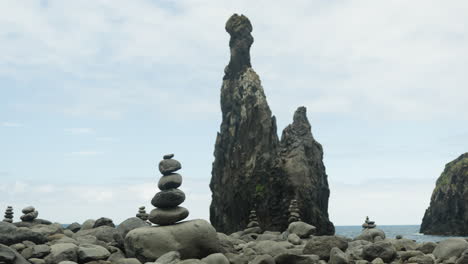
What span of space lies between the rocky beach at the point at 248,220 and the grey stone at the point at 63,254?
0.10 ft

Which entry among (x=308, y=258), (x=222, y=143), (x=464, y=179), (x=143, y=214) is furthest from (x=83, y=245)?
(x=464, y=179)

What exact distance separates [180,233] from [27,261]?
499 centimetres

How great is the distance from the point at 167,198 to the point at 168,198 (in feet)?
0.12

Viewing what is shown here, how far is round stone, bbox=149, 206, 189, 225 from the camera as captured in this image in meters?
18.2

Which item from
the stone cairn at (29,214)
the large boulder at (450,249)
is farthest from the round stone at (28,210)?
the large boulder at (450,249)

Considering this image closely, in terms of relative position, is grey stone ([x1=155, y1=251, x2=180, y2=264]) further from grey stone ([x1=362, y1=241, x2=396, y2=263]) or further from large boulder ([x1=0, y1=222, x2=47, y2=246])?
grey stone ([x1=362, y1=241, x2=396, y2=263])

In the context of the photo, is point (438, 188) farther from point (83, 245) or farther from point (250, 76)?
point (83, 245)

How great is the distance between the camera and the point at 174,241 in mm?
17328

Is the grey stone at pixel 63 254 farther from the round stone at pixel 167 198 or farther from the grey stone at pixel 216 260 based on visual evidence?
the grey stone at pixel 216 260

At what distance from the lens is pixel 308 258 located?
16.2 m

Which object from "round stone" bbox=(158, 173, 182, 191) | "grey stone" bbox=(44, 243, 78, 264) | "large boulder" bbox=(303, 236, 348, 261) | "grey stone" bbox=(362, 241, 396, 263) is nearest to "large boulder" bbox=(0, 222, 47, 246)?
"grey stone" bbox=(44, 243, 78, 264)

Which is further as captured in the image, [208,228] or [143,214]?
[143,214]

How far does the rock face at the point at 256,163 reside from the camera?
256 feet

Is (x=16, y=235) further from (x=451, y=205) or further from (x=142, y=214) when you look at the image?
(x=451, y=205)
